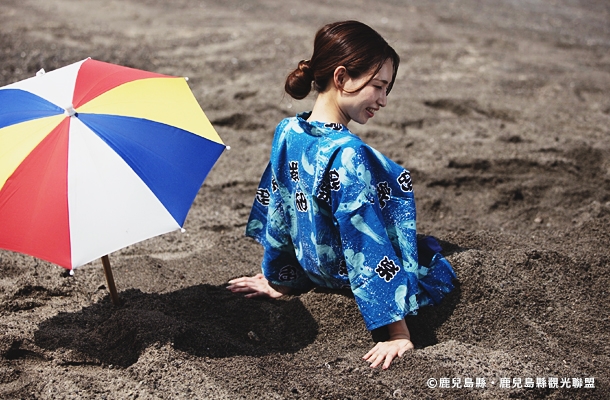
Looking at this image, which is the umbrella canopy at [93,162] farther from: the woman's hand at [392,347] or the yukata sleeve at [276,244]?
the woman's hand at [392,347]

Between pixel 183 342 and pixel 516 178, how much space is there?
2.61 metres

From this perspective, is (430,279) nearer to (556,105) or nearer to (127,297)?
(127,297)

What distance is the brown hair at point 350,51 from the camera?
264cm

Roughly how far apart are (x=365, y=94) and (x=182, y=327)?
1121mm

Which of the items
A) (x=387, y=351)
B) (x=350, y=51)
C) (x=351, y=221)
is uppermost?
(x=350, y=51)

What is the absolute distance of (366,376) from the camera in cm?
250

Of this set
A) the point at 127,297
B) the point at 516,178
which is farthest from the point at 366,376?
the point at 516,178

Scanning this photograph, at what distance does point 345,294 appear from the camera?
2.89m

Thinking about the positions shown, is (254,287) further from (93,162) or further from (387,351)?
(93,162)

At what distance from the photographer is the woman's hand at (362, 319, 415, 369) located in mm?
2570

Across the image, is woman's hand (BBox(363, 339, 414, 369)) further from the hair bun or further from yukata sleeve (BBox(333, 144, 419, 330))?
the hair bun

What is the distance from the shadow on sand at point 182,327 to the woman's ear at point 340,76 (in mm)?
914

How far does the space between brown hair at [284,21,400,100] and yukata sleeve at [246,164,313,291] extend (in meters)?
0.52

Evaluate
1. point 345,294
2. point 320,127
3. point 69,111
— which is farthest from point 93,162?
point 345,294
